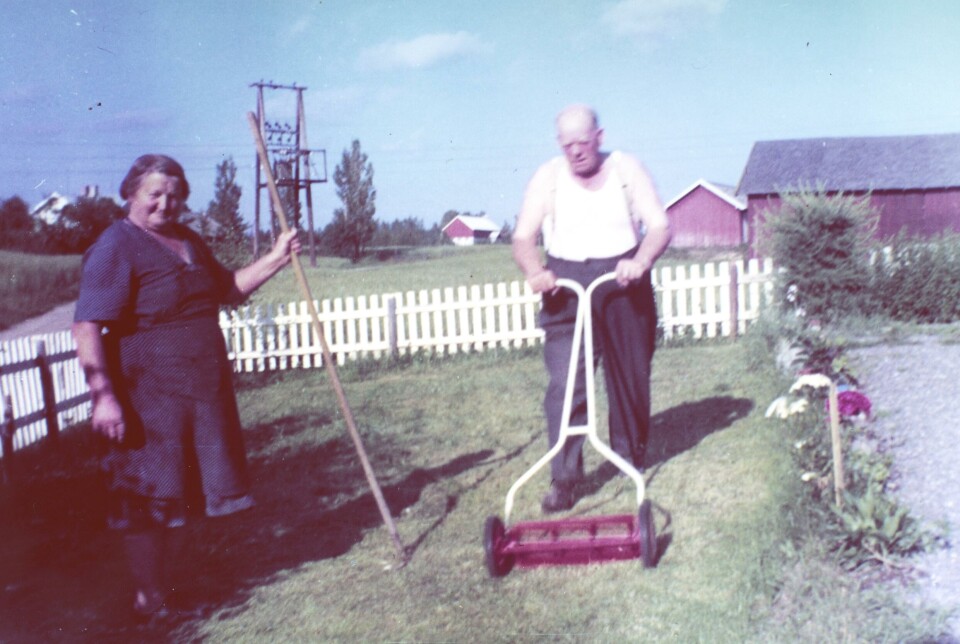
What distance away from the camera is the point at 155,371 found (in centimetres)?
339

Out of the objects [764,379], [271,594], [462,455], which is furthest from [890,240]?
[271,594]

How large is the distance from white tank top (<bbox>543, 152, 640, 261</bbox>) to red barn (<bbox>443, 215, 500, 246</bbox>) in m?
42.7

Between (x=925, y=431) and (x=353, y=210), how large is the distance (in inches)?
1582

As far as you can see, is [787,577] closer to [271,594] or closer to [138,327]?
[271,594]

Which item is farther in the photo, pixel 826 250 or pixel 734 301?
pixel 734 301

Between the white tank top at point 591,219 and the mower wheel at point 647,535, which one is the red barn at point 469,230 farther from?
the mower wheel at point 647,535

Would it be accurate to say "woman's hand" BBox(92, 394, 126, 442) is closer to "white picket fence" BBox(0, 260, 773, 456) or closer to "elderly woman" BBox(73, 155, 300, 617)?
"elderly woman" BBox(73, 155, 300, 617)

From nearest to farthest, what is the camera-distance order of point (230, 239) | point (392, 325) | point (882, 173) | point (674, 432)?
point (674, 432) → point (230, 239) → point (392, 325) → point (882, 173)

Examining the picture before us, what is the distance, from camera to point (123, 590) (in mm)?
3992

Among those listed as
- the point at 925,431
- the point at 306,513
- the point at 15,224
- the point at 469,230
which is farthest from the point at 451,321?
the point at 469,230

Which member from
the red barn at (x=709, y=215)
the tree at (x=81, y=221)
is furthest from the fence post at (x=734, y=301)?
the red barn at (x=709, y=215)

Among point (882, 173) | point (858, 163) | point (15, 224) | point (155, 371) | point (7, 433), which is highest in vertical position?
point (858, 163)

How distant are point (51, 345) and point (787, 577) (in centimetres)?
799

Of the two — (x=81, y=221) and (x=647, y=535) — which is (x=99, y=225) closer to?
(x=81, y=221)
